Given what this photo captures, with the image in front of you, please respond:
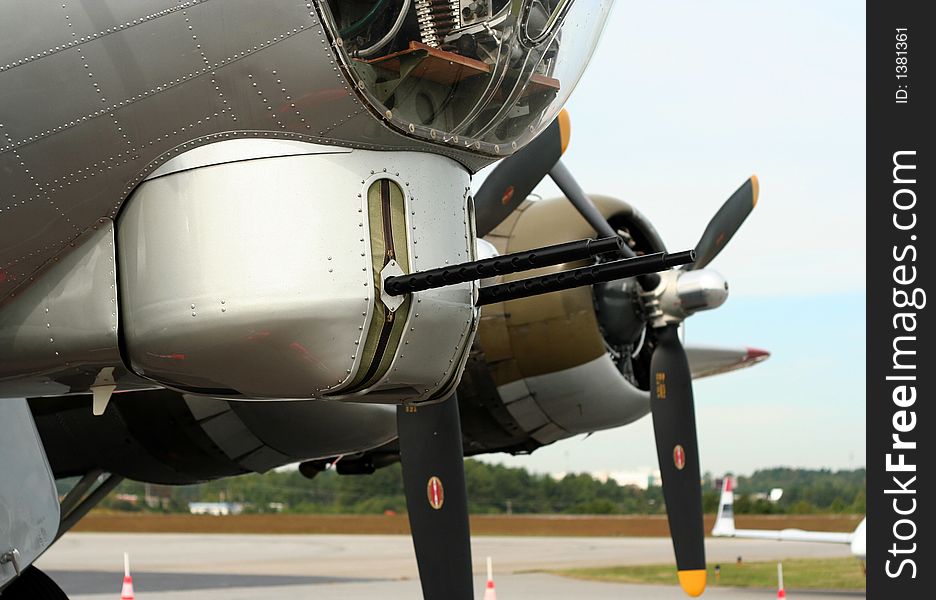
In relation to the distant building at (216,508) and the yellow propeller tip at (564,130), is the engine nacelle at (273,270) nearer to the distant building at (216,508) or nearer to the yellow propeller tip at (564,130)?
the yellow propeller tip at (564,130)

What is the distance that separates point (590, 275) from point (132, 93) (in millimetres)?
Answer: 1869

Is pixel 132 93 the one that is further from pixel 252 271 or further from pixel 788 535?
pixel 788 535

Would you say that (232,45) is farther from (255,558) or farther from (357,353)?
(255,558)

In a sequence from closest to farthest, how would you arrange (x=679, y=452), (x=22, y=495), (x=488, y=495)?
(x=22, y=495) < (x=679, y=452) < (x=488, y=495)

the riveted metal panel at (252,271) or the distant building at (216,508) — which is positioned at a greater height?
the riveted metal panel at (252,271)

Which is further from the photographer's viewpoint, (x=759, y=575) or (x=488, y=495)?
(x=488, y=495)

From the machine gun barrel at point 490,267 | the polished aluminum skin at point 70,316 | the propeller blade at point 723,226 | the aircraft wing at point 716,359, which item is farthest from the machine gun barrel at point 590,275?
the aircraft wing at point 716,359

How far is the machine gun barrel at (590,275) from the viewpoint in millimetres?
4586

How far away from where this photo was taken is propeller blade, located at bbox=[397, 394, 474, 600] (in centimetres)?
872

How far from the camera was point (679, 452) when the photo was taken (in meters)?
11.8

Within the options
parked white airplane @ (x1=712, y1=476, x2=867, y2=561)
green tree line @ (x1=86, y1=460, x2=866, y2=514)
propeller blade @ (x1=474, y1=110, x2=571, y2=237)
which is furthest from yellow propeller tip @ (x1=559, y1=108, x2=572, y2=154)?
green tree line @ (x1=86, y1=460, x2=866, y2=514)

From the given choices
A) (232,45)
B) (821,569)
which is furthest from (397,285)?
(821,569)

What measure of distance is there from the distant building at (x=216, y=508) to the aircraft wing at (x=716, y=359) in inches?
1473

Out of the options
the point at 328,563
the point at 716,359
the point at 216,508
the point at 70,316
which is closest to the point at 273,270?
the point at 70,316
